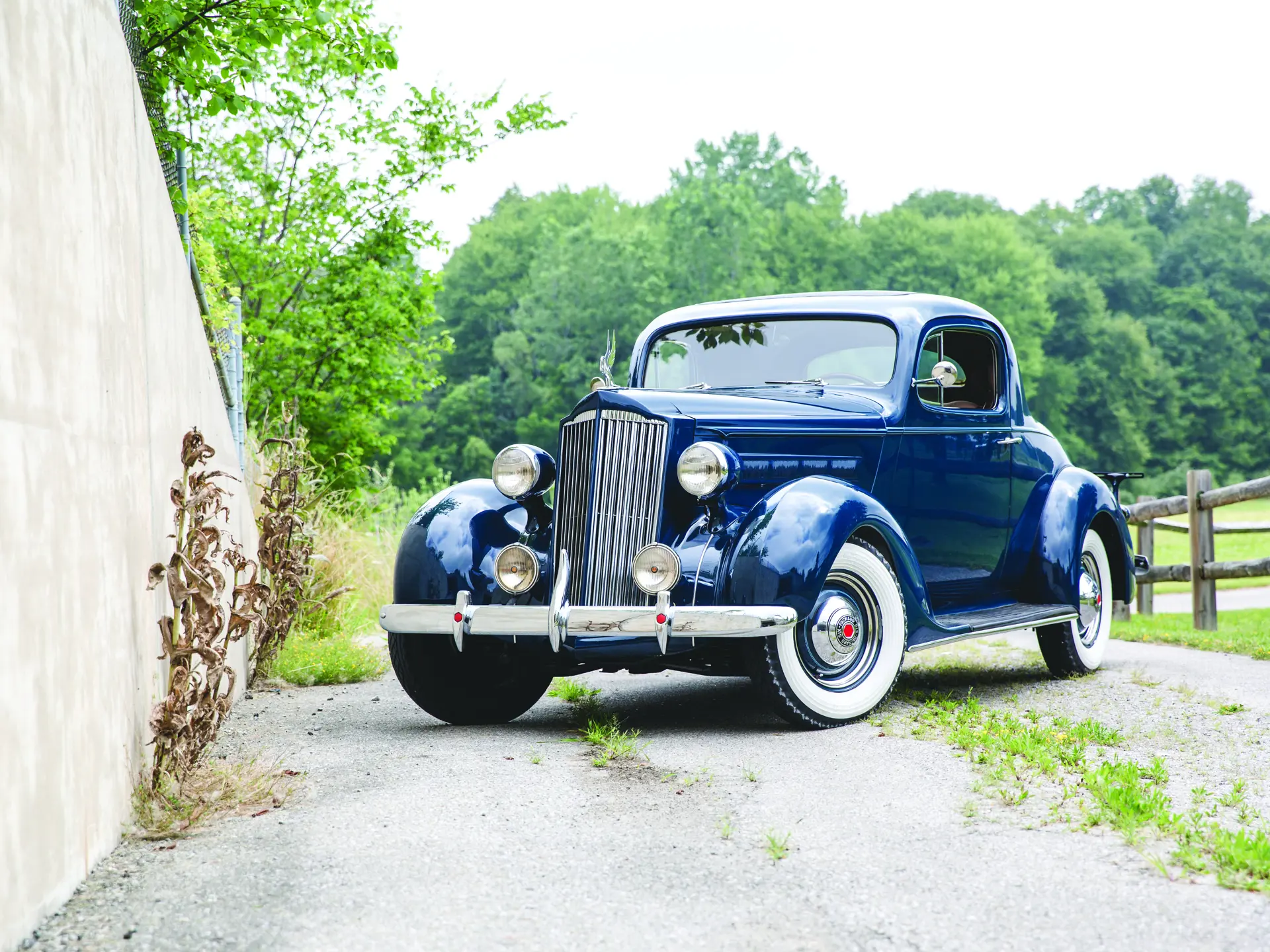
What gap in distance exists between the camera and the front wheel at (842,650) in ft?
18.3

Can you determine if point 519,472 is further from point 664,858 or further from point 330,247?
point 330,247

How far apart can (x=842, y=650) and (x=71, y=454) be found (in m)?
3.52

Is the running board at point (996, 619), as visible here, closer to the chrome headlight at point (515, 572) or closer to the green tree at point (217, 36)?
the chrome headlight at point (515, 572)

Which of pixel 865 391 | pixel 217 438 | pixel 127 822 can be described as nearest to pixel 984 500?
pixel 865 391

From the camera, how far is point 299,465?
867cm

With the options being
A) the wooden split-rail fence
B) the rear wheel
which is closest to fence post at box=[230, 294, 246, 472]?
the rear wheel

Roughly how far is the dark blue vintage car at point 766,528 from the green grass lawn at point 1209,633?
106 inches

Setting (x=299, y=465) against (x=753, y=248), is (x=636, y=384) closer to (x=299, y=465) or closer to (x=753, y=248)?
(x=299, y=465)

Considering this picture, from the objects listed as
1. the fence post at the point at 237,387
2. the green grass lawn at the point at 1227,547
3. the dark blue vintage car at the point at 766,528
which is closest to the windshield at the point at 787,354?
the dark blue vintage car at the point at 766,528

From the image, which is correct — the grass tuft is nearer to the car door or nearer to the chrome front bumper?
the chrome front bumper

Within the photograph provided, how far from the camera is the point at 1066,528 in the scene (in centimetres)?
768

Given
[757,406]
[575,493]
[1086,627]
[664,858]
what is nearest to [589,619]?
[575,493]

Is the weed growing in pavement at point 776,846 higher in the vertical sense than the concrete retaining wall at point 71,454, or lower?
lower

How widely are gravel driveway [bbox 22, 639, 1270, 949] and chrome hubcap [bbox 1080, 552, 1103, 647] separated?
203 centimetres
